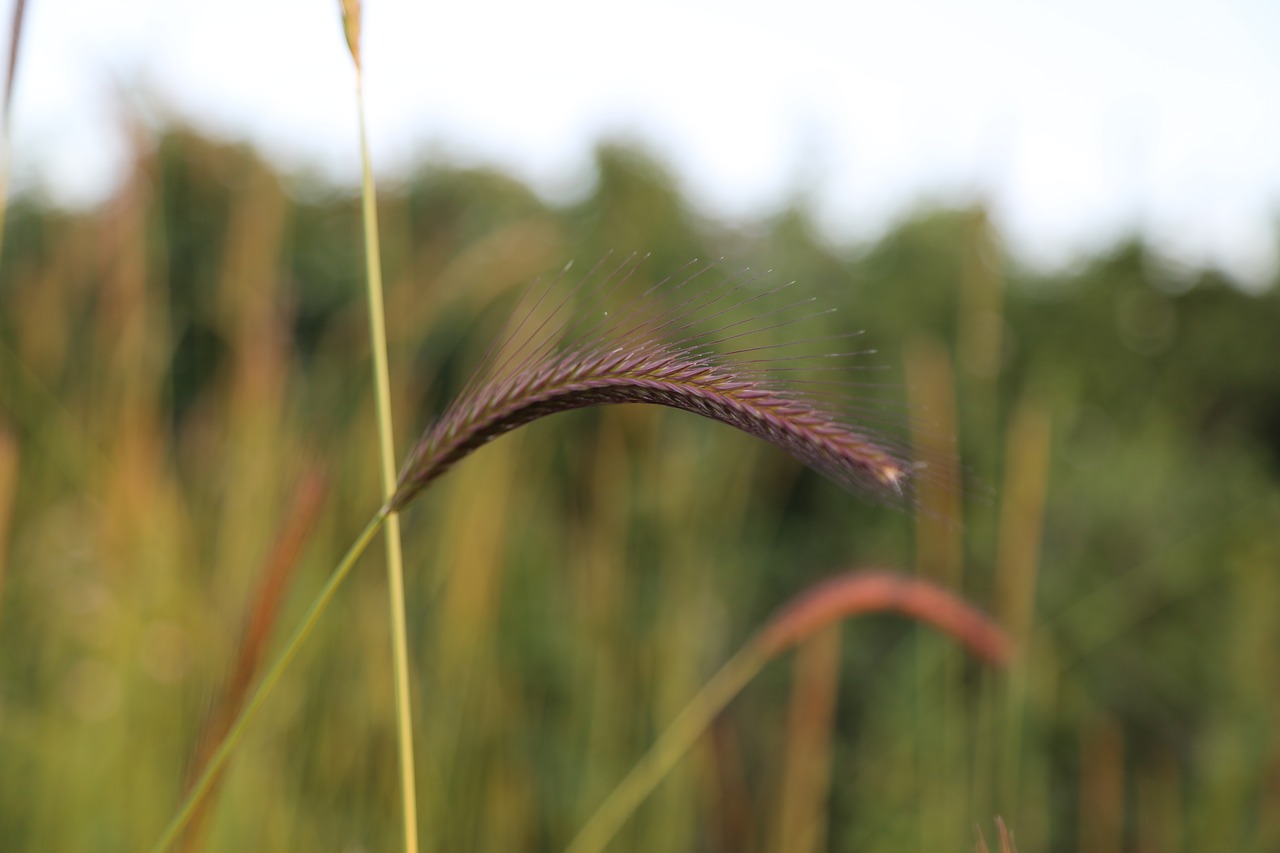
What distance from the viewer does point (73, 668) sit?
2.16m

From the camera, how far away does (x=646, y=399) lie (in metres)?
0.52

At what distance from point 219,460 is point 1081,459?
7.96 feet

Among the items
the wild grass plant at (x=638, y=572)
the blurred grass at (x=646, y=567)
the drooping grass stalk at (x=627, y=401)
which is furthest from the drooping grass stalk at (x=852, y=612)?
the blurred grass at (x=646, y=567)

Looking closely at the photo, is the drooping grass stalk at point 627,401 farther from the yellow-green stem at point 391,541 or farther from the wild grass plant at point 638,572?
the wild grass plant at point 638,572

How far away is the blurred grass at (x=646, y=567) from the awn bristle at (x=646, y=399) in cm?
42

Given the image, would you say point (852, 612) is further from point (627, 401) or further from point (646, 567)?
point (646, 567)

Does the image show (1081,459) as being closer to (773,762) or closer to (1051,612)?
(1051,612)

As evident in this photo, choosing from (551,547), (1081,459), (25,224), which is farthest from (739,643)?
(25,224)

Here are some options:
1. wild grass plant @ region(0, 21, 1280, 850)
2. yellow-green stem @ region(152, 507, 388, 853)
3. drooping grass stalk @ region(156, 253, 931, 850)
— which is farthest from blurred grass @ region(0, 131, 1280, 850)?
drooping grass stalk @ region(156, 253, 931, 850)

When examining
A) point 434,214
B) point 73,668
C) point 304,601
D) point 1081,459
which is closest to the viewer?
point 304,601

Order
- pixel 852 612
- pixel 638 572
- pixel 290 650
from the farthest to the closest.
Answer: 1. pixel 638 572
2. pixel 852 612
3. pixel 290 650

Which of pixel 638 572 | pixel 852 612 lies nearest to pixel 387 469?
pixel 852 612

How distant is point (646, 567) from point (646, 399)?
2065 mm

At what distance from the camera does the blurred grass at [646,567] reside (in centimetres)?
172
